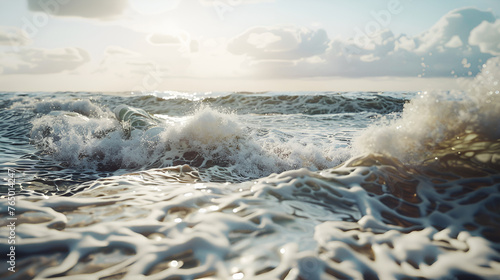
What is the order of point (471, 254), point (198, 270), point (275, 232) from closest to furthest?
point (198, 270) → point (471, 254) → point (275, 232)

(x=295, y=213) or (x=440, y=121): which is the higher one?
(x=440, y=121)

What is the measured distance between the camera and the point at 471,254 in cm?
185

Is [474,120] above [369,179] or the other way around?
above

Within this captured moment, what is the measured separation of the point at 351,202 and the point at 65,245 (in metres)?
2.21

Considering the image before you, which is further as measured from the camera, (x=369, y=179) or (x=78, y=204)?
(x=369, y=179)

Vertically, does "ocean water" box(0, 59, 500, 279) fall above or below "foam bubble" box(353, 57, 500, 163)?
below

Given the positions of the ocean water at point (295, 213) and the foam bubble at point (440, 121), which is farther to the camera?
the foam bubble at point (440, 121)

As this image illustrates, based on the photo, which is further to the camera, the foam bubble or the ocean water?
the foam bubble

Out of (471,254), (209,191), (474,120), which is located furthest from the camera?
(474,120)

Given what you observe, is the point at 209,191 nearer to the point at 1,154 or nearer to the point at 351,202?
the point at 351,202

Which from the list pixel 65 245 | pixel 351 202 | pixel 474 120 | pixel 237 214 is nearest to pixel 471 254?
pixel 351 202

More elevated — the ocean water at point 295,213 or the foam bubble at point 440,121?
the foam bubble at point 440,121

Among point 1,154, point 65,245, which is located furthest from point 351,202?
point 1,154

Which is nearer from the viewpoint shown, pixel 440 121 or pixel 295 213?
pixel 295 213
